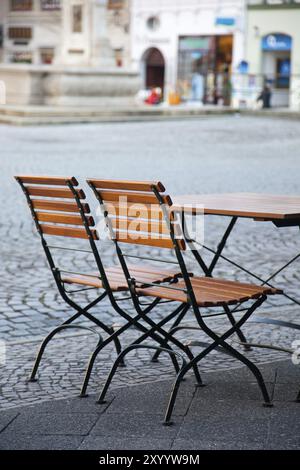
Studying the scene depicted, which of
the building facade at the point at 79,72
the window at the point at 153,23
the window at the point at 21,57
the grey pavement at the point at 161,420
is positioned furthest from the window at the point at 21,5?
the grey pavement at the point at 161,420

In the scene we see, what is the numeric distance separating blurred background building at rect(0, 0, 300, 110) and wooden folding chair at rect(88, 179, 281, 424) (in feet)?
91.5

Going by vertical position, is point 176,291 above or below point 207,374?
above

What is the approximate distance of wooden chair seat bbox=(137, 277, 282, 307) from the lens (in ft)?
15.6

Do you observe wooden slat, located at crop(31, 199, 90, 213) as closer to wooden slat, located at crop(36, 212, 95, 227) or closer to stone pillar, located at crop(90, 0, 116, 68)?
wooden slat, located at crop(36, 212, 95, 227)

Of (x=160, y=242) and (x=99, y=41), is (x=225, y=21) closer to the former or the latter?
(x=99, y=41)

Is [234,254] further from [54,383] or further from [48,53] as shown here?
[48,53]

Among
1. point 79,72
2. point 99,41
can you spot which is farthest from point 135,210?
point 99,41

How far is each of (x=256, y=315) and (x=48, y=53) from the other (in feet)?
175

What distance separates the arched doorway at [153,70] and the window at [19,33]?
10.0 m

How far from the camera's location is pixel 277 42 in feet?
157

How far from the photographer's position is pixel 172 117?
32.9 m

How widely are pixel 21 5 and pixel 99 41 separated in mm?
30235

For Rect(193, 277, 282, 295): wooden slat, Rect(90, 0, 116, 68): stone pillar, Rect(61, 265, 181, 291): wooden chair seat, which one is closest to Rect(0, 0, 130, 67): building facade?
Rect(90, 0, 116, 68): stone pillar
